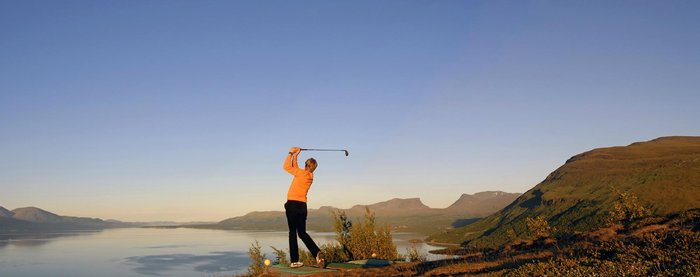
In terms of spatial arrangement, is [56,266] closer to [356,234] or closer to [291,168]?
[356,234]

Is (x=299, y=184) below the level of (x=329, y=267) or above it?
above

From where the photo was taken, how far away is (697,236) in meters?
11.5


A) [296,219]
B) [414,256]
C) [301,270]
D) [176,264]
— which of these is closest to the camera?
[296,219]

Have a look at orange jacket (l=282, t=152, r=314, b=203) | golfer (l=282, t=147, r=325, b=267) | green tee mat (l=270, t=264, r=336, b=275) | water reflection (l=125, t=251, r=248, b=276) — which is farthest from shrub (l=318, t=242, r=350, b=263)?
water reflection (l=125, t=251, r=248, b=276)

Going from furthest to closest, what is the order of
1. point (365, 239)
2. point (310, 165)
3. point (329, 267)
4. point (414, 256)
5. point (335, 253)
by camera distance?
1. point (365, 239)
2. point (335, 253)
3. point (414, 256)
4. point (329, 267)
5. point (310, 165)

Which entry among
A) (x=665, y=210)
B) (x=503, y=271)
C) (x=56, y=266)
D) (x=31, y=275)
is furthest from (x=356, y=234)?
(x=665, y=210)

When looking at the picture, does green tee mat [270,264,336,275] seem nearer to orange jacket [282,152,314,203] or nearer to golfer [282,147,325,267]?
golfer [282,147,325,267]

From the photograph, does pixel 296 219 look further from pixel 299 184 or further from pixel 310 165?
pixel 310 165

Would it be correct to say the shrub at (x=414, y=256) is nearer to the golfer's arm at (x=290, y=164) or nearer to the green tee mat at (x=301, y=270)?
the green tee mat at (x=301, y=270)

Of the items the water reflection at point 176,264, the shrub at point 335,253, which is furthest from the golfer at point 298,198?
the water reflection at point 176,264

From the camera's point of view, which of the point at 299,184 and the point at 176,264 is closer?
the point at 299,184

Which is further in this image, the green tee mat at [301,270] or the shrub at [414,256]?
the shrub at [414,256]

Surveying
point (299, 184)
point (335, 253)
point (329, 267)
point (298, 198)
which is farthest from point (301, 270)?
point (335, 253)

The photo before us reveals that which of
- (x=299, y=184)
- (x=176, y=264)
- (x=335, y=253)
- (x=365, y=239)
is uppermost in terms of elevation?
(x=299, y=184)
